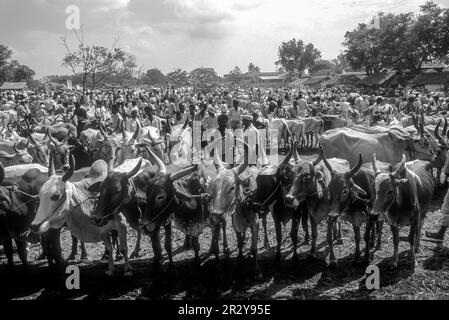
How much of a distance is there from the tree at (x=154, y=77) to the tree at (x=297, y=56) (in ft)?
95.7

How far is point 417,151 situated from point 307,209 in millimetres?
4769

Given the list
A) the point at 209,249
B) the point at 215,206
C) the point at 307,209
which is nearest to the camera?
the point at 215,206

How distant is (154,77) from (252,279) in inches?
3737

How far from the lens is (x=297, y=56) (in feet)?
318

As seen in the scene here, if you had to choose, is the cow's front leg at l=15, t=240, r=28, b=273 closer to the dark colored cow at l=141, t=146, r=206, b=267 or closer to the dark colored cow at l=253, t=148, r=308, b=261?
the dark colored cow at l=141, t=146, r=206, b=267

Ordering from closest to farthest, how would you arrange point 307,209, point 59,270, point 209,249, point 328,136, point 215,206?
point 215,206 < point 59,270 < point 307,209 < point 209,249 < point 328,136

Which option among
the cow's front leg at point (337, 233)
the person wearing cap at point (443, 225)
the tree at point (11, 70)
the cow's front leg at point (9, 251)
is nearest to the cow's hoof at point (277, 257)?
the cow's front leg at point (337, 233)

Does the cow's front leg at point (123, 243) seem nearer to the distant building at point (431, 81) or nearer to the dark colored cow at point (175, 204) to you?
the dark colored cow at point (175, 204)

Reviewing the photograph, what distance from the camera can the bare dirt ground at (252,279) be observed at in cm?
573

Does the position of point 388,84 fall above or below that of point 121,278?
above

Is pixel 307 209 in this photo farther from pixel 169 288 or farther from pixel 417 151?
pixel 417 151

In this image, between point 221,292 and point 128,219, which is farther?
point 128,219

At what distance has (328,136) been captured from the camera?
10742 mm
